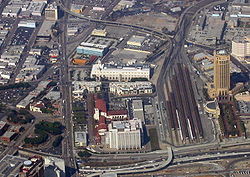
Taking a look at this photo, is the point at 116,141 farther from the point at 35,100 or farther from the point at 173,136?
the point at 35,100

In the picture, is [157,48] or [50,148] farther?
[157,48]

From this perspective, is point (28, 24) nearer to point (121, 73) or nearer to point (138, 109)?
point (121, 73)

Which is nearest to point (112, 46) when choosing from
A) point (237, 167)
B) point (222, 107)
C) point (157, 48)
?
point (157, 48)

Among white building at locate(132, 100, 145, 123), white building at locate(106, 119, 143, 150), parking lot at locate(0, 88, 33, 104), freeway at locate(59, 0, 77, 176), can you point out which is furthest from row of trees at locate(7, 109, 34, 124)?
white building at locate(132, 100, 145, 123)

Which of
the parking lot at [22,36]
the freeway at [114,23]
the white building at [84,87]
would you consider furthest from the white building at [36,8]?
the white building at [84,87]

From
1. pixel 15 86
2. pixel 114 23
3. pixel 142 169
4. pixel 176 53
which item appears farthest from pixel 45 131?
pixel 114 23

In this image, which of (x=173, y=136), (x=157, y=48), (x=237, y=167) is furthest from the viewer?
(x=157, y=48)
